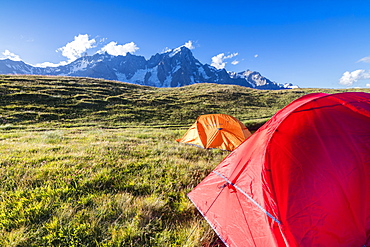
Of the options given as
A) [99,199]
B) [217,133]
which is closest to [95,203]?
[99,199]

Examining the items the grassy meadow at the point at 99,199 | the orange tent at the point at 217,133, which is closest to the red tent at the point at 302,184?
the grassy meadow at the point at 99,199

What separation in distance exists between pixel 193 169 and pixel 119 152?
12.2ft

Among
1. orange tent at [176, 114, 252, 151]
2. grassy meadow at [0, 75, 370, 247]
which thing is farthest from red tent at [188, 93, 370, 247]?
orange tent at [176, 114, 252, 151]

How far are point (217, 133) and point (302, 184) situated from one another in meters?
8.10

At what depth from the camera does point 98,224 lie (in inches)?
127

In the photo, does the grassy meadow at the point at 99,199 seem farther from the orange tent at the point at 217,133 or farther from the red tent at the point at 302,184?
the orange tent at the point at 217,133

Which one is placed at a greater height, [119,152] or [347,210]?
[347,210]

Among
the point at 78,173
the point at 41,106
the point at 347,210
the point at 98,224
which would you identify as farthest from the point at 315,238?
the point at 41,106

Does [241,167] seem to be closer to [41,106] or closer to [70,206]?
[70,206]

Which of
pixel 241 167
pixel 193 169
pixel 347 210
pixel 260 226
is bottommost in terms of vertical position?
pixel 193 169

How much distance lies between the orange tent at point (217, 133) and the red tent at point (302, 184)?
21.5 ft

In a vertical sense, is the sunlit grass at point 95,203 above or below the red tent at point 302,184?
below

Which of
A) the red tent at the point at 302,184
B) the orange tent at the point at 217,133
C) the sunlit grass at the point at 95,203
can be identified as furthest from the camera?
the orange tent at the point at 217,133

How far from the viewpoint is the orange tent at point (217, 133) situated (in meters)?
10.8
